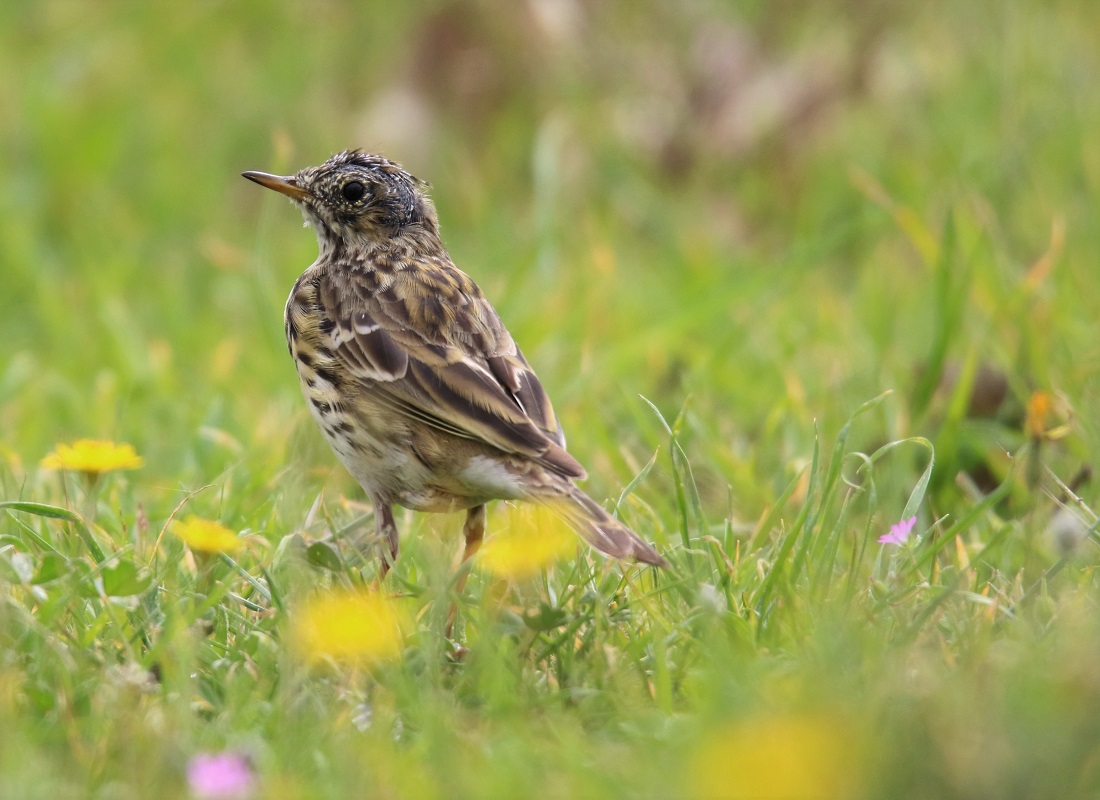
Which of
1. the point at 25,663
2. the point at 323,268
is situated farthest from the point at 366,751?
the point at 323,268

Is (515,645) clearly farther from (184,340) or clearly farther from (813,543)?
(184,340)

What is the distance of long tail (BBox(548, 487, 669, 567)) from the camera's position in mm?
3759

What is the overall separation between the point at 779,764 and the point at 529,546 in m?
1.48

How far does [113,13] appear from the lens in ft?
35.1

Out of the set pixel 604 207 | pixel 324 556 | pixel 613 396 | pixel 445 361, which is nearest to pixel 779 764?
pixel 324 556

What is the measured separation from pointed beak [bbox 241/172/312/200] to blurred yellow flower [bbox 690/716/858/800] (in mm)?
3426

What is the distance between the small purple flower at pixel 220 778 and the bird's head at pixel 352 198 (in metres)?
2.97

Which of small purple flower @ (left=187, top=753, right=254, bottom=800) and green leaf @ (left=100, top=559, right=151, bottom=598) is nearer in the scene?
small purple flower @ (left=187, top=753, right=254, bottom=800)

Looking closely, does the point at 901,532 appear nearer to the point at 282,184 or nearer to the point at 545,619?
the point at 545,619

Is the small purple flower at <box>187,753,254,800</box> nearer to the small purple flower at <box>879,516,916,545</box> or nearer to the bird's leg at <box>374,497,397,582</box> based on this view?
the bird's leg at <box>374,497,397,582</box>

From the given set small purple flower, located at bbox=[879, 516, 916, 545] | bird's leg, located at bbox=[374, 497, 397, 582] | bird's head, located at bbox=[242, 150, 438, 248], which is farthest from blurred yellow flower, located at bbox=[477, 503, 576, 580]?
bird's head, located at bbox=[242, 150, 438, 248]

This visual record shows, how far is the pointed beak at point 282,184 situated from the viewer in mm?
5488

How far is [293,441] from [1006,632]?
8.82 feet

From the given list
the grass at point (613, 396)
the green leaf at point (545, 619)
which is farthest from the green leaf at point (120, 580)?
the green leaf at point (545, 619)
